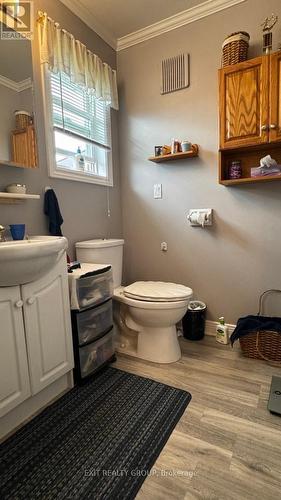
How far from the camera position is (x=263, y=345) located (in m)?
1.78

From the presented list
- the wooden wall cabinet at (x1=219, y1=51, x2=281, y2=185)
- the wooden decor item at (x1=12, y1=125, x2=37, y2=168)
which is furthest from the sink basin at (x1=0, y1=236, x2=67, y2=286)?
the wooden wall cabinet at (x1=219, y1=51, x2=281, y2=185)

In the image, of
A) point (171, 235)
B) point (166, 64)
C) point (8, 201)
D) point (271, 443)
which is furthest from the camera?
point (171, 235)

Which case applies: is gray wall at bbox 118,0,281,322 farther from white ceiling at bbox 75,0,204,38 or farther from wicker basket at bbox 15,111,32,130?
wicker basket at bbox 15,111,32,130

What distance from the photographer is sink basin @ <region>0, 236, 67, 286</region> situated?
1001 millimetres

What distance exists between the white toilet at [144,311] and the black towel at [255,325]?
43cm

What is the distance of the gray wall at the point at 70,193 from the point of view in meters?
1.60

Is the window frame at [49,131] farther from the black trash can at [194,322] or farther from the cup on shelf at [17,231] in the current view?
the black trash can at [194,322]

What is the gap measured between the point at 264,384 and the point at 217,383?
273 mm

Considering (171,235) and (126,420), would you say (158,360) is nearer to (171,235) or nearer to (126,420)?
(126,420)

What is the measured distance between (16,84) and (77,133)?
22.8 inches

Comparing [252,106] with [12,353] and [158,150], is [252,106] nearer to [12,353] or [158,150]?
[158,150]

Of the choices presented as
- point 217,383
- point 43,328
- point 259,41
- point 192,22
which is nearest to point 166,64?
point 192,22

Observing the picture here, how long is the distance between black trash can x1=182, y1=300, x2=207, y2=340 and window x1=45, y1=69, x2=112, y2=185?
1336mm

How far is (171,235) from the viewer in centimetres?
229
